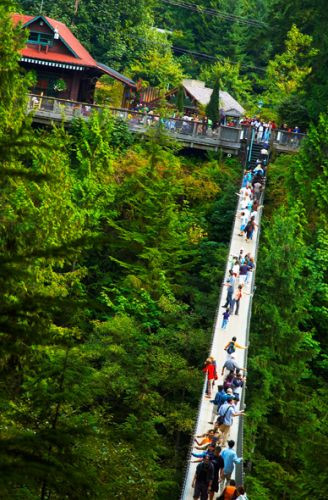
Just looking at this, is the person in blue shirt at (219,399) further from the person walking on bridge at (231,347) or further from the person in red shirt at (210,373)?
the person walking on bridge at (231,347)

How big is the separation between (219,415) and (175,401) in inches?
401

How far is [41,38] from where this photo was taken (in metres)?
58.8

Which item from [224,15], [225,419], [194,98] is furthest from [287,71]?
[225,419]

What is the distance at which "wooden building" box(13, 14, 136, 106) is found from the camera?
5738 centimetres

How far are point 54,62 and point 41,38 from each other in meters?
2.59

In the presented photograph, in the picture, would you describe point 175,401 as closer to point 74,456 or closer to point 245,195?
point 245,195

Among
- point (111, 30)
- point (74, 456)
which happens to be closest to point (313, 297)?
point (74, 456)

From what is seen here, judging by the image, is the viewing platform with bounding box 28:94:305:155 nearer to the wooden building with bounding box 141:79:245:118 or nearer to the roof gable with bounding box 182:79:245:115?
the wooden building with bounding box 141:79:245:118

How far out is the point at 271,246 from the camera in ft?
126

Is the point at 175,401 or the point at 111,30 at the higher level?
the point at 111,30

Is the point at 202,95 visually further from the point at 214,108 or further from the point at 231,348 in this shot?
the point at 231,348

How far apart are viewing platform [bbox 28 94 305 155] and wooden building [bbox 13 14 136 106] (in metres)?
8.09

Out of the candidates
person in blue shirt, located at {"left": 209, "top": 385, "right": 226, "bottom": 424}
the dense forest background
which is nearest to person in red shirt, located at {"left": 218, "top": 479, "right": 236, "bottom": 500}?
the dense forest background

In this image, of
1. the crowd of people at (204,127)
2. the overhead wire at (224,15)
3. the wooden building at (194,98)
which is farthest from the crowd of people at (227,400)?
the overhead wire at (224,15)
